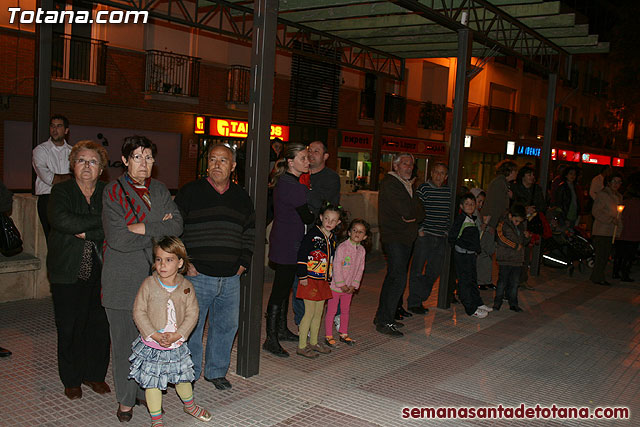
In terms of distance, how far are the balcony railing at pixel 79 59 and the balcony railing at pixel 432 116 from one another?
15.5m

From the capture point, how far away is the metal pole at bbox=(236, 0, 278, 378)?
17.6 feet

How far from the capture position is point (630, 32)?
955 inches

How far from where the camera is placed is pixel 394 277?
7.23 m

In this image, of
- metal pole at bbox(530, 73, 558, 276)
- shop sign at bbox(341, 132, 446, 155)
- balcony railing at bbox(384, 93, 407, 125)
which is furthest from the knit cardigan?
balcony railing at bbox(384, 93, 407, 125)

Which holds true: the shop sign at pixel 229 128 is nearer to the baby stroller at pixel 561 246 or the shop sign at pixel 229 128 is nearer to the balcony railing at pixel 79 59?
the balcony railing at pixel 79 59

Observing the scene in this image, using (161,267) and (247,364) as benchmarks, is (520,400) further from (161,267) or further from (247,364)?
(161,267)

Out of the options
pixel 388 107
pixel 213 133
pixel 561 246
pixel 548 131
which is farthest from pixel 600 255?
pixel 388 107

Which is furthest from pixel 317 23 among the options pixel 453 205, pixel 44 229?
pixel 44 229

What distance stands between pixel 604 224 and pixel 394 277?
603 centimetres

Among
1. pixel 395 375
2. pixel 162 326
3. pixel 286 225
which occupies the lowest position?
pixel 395 375

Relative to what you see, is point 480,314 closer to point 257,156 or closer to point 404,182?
point 404,182

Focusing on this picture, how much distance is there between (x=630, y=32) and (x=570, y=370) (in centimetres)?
2197

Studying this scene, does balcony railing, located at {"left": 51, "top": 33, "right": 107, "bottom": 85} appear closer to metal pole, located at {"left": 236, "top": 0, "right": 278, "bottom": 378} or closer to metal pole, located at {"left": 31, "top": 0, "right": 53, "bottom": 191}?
metal pole, located at {"left": 31, "top": 0, "right": 53, "bottom": 191}

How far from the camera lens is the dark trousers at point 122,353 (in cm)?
450
